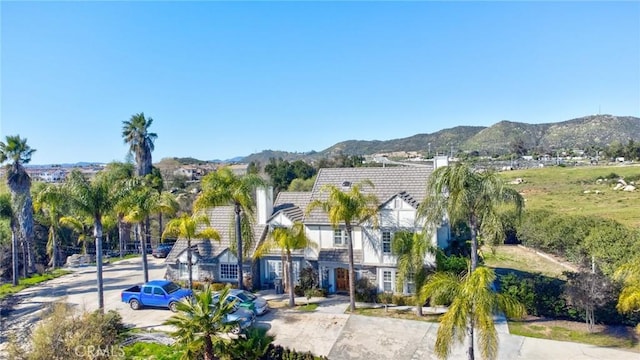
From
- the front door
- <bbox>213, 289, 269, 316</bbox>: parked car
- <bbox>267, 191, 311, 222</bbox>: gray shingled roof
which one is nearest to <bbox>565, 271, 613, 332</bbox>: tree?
the front door

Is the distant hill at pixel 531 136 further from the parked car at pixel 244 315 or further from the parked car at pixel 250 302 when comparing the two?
the parked car at pixel 244 315

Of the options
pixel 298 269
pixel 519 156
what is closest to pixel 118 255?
pixel 298 269

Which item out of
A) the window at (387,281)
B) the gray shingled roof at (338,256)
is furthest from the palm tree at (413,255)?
the gray shingled roof at (338,256)

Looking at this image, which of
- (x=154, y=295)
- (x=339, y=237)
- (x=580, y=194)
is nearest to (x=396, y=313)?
(x=339, y=237)

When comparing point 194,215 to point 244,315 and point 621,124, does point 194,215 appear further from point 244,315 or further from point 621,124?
point 621,124

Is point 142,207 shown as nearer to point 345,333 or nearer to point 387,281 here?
point 345,333
